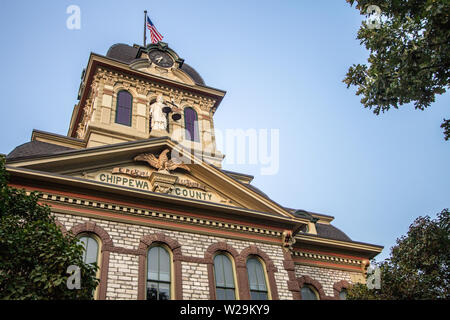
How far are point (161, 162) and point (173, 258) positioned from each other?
14.3ft

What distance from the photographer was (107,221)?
52.8 ft

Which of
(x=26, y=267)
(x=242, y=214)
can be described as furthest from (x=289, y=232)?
(x=26, y=267)

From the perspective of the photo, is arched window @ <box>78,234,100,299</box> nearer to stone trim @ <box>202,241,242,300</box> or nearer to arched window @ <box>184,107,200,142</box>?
stone trim @ <box>202,241,242,300</box>

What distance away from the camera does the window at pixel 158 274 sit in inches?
608

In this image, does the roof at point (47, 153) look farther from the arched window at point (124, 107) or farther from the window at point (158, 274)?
the window at point (158, 274)

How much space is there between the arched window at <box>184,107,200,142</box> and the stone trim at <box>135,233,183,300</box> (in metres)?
10.1

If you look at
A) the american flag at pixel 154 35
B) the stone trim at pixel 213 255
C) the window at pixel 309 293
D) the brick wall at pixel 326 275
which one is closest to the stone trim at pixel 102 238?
the stone trim at pixel 213 255

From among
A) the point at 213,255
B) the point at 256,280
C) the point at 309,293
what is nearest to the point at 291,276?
the point at 256,280

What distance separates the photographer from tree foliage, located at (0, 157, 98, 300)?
9828mm

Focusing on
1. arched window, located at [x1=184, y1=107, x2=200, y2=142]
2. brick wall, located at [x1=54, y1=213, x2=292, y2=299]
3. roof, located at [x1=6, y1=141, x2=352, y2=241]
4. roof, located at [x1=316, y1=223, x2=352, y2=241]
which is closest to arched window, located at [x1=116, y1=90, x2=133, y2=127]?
arched window, located at [x1=184, y1=107, x2=200, y2=142]

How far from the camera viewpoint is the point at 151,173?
60.5ft

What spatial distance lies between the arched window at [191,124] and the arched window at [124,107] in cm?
343
